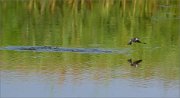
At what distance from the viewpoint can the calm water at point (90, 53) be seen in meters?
11.0

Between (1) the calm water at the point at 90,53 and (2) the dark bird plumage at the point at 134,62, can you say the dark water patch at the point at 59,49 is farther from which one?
(2) the dark bird plumage at the point at 134,62

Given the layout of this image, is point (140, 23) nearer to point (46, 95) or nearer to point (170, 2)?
point (170, 2)

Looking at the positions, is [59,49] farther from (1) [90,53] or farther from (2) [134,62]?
(2) [134,62]

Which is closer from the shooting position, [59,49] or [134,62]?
[134,62]

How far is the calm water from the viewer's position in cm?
1102

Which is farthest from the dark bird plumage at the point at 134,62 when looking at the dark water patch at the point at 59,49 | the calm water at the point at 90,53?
the dark water patch at the point at 59,49

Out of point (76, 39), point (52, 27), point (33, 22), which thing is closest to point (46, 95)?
point (76, 39)

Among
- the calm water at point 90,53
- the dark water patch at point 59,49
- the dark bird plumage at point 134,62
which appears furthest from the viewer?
the dark water patch at point 59,49

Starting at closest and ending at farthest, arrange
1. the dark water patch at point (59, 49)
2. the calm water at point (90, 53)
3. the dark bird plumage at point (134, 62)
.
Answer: the calm water at point (90, 53), the dark bird plumage at point (134, 62), the dark water patch at point (59, 49)

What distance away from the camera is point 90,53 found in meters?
13.9

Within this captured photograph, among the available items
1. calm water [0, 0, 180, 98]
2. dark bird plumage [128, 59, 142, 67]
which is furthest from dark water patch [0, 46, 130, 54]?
dark bird plumage [128, 59, 142, 67]

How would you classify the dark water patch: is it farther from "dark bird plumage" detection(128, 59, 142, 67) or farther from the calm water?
"dark bird plumage" detection(128, 59, 142, 67)

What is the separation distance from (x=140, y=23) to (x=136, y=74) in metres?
7.03

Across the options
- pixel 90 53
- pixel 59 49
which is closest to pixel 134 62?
pixel 90 53
